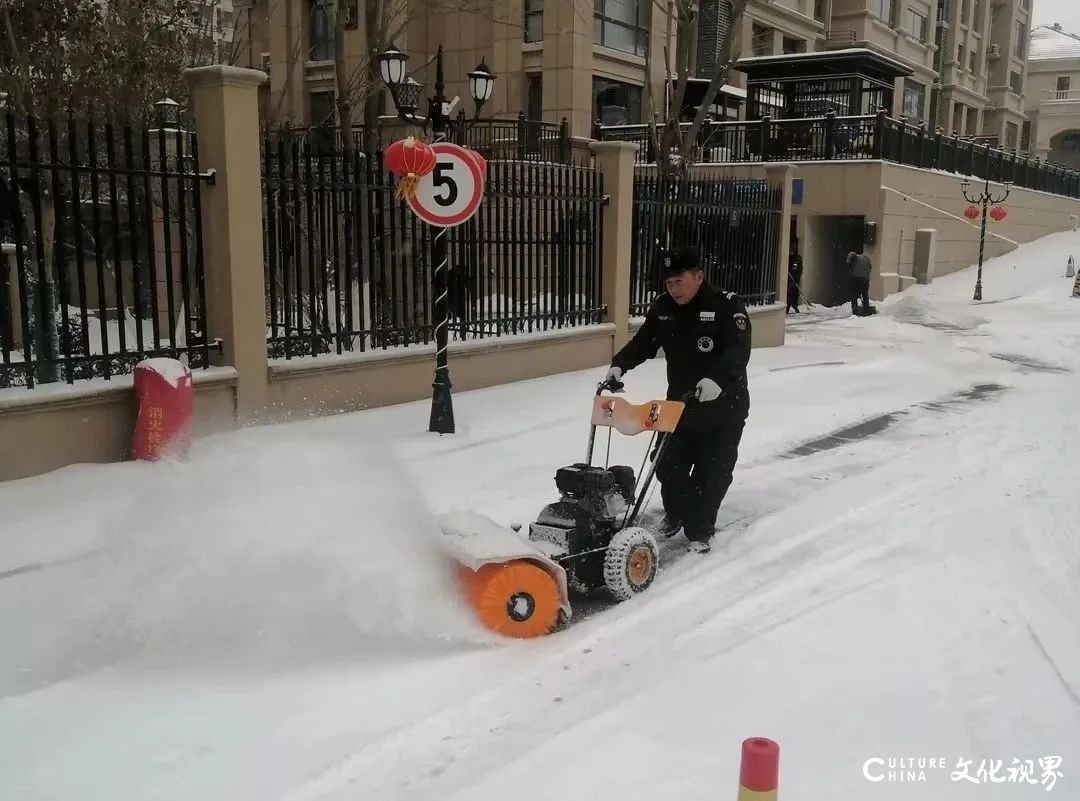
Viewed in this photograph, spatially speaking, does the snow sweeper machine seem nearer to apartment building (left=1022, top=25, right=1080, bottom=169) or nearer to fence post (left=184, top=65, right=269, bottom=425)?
fence post (left=184, top=65, right=269, bottom=425)

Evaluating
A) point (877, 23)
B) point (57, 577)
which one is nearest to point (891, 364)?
point (57, 577)

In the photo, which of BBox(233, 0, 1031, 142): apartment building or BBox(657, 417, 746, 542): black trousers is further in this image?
BBox(233, 0, 1031, 142): apartment building

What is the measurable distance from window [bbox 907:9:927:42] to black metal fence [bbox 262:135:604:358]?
123 ft

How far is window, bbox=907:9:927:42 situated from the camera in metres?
42.0

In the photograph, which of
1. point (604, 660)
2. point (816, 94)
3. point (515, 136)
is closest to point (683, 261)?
point (604, 660)

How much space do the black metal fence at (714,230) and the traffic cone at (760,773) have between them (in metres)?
10.7

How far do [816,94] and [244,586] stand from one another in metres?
27.9

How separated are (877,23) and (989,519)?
38299 millimetres

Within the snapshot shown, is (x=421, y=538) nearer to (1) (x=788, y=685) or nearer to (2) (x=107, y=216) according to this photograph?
(1) (x=788, y=685)

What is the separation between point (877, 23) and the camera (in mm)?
38625


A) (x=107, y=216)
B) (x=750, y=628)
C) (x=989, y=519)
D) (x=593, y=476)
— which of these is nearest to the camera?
(x=750, y=628)

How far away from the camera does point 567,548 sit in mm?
4727

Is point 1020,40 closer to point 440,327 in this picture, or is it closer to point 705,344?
point 440,327

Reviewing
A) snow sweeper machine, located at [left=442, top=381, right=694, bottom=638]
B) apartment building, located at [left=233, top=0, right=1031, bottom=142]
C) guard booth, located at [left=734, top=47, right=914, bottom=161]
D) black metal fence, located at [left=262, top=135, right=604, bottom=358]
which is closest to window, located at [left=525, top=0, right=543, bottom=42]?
apartment building, located at [left=233, top=0, right=1031, bottom=142]
